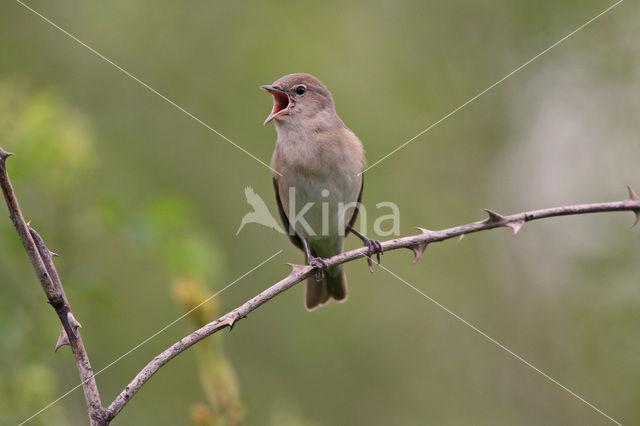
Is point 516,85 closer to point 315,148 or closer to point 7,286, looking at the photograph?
point 315,148

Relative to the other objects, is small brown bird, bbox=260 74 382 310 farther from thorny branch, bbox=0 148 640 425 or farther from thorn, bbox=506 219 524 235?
Result: thorny branch, bbox=0 148 640 425

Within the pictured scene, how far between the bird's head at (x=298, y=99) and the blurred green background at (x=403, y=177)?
143 centimetres

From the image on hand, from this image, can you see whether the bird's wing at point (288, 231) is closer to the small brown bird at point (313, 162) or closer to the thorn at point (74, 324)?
the small brown bird at point (313, 162)

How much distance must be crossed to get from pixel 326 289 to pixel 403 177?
2937mm

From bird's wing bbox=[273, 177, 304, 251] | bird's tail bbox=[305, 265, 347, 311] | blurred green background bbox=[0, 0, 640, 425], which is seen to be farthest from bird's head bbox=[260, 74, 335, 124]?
blurred green background bbox=[0, 0, 640, 425]

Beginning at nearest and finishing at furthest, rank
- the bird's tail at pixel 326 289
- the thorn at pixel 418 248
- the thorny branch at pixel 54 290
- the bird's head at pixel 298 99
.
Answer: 1. the thorny branch at pixel 54 290
2. the thorn at pixel 418 248
3. the bird's head at pixel 298 99
4. the bird's tail at pixel 326 289

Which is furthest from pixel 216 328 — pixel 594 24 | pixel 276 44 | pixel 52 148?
pixel 594 24

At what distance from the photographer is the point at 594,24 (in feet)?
25.8

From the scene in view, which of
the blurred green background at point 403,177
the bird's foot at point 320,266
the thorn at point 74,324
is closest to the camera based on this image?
the thorn at point 74,324

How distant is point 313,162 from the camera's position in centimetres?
487

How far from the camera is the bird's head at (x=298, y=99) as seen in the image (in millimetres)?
5023

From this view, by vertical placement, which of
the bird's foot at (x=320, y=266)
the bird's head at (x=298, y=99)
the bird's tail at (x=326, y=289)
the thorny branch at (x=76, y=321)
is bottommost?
the thorny branch at (x=76, y=321)

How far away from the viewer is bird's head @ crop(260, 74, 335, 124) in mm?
5023

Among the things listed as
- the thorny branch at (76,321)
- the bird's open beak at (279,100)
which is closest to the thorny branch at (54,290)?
the thorny branch at (76,321)
